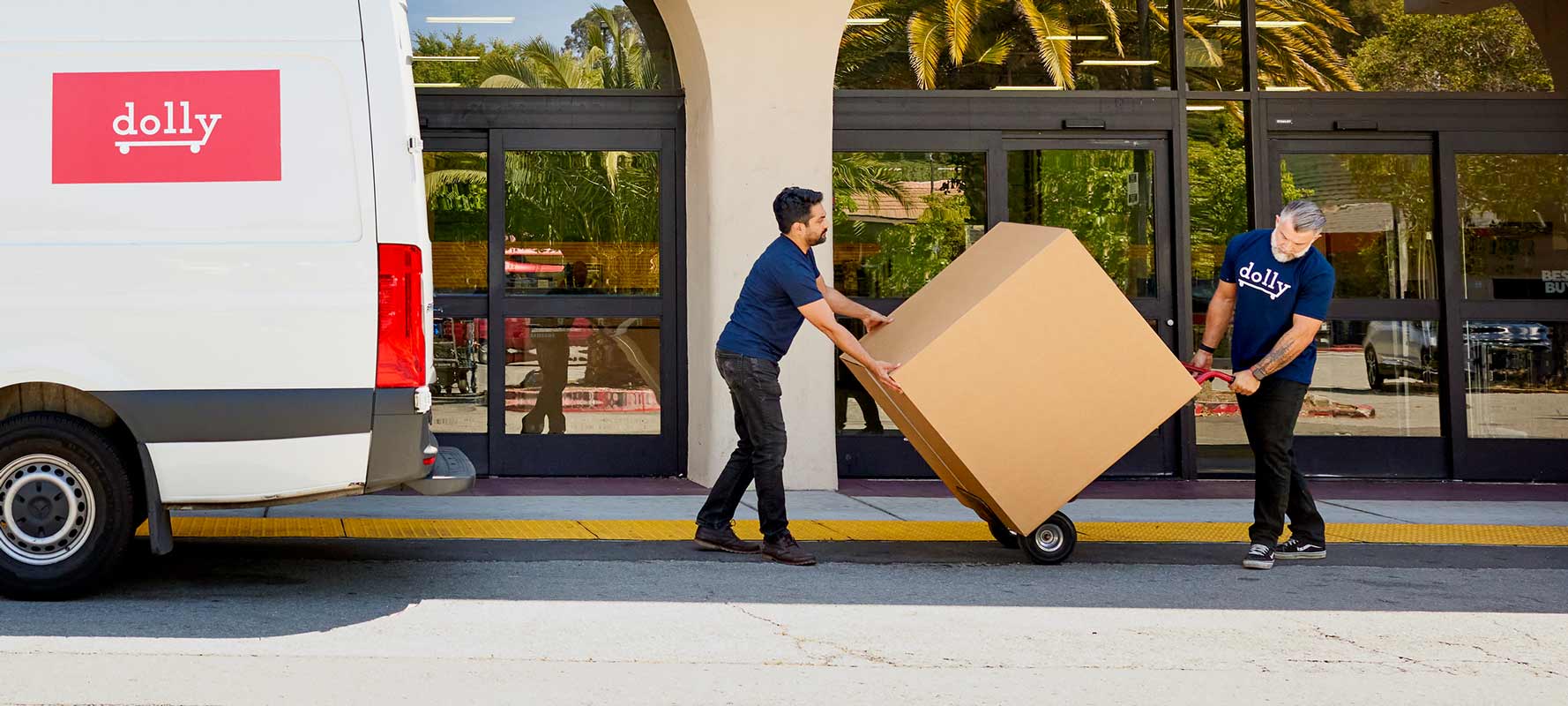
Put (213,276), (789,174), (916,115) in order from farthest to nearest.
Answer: (916,115)
(789,174)
(213,276)

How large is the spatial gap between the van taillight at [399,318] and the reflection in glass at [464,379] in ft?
12.6

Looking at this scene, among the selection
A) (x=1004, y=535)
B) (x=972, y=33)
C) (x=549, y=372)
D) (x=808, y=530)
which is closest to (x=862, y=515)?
(x=808, y=530)

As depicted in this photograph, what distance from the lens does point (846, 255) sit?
370 inches

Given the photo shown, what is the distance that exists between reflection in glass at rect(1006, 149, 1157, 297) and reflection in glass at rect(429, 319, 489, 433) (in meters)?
3.64

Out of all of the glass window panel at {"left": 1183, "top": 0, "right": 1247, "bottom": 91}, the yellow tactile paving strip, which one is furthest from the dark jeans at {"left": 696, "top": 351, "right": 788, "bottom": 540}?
the glass window panel at {"left": 1183, "top": 0, "right": 1247, "bottom": 91}

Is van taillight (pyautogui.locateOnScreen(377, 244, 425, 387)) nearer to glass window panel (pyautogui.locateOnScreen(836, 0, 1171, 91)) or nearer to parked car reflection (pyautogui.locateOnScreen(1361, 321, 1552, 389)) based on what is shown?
glass window panel (pyautogui.locateOnScreen(836, 0, 1171, 91))

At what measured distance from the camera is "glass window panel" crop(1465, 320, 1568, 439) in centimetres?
955

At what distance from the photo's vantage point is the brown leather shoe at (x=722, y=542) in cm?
659

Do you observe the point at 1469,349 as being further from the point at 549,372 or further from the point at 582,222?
the point at 549,372

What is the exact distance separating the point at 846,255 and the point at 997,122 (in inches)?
51.1

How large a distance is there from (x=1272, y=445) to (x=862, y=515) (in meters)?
2.31

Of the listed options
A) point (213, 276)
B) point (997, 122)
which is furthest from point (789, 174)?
point (213, 276)

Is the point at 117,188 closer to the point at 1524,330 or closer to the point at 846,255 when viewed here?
the point at 846,255

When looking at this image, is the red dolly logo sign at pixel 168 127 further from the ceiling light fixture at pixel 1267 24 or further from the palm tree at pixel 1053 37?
the ceiling light fixture at pixel 1267 24
